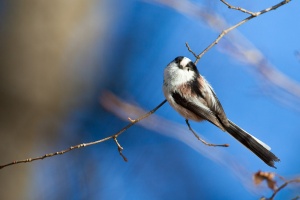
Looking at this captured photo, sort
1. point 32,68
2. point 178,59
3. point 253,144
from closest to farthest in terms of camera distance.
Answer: point 253,144 < point 178,59 < point 32,68

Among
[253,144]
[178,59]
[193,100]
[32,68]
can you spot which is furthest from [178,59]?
[32,68]

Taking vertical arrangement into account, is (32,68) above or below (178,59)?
above

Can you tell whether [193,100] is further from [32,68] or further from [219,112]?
[32,68]

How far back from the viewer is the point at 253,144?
6.43ft

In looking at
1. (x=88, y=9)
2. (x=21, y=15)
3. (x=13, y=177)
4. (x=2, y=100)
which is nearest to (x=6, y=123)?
(x=2, y=100)

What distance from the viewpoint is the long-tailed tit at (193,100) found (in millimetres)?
1995

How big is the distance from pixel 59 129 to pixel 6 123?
1.93 ft

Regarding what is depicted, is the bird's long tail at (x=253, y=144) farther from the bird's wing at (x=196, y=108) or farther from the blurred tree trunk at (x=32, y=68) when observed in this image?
the blurred tree trunk at (x=32, y=68)

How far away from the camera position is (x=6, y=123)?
219 cm

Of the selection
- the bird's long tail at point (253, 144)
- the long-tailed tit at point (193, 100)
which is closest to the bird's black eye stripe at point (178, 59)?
the long-tailed tit at point (193, 100)

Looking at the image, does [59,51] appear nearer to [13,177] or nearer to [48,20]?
[48,20]

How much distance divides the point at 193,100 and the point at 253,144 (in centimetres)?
27

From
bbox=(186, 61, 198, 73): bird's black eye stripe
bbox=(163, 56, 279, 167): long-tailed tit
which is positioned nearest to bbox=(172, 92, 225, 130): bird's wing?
bbox=(163, 56, 279, 167): long-tailed tit

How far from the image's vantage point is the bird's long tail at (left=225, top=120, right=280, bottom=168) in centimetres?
186
